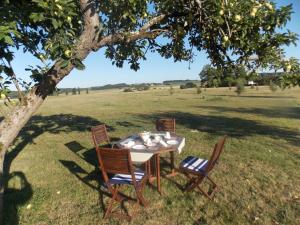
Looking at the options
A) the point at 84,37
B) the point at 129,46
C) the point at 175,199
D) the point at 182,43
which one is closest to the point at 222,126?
the point at 182,43

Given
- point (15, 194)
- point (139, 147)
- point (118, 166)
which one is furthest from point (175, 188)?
point (15, 194)

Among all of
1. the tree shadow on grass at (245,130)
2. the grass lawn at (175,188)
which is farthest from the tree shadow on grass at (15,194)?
the tree shadow on grass at (245,130)

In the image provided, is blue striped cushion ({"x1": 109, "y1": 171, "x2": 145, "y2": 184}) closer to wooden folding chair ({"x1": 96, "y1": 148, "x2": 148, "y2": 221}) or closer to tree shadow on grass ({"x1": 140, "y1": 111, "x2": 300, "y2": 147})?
wooden folding chair ({"x1": 96, "y1": 148, "x2": 148, "y2": 221})

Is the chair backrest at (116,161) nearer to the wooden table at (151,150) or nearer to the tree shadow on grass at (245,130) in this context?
the wooden table at (151,150)

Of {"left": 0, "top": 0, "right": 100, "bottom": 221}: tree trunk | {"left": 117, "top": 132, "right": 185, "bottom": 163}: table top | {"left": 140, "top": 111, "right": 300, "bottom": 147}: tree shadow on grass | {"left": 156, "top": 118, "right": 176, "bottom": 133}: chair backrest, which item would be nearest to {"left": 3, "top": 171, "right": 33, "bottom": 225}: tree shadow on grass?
{"left": 0, "top": 0, "right": 100, "bottom": 221}: tree trunk

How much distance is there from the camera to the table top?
6.08 m

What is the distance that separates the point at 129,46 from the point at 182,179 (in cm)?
459

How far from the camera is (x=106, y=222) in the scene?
5277 millimetres

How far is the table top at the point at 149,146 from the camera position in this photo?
6082 millimetres

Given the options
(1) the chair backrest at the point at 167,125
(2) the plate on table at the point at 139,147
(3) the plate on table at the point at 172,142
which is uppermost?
(3) the plate on table at the point at 172,142

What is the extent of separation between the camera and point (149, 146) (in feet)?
21.2

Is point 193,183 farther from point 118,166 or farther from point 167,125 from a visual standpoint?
point 167,125

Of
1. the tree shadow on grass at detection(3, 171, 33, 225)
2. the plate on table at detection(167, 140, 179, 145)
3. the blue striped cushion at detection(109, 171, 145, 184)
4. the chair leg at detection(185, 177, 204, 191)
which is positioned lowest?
the tree shadow on grass at detection(3, 171, 33, 225)

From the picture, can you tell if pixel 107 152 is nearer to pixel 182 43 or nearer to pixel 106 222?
pixel 106 222
